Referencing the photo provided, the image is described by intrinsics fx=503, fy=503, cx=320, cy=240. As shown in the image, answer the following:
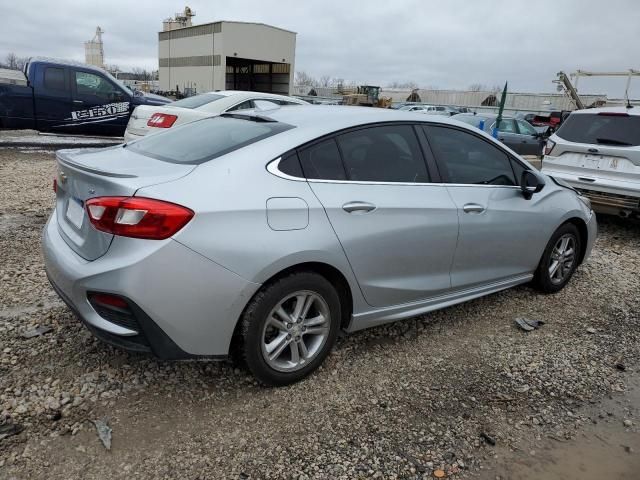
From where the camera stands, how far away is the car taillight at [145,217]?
233 centimetres

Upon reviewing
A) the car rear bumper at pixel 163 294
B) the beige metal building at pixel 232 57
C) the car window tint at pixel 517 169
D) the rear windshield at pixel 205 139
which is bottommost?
the car rear bumper at pixel 163 294

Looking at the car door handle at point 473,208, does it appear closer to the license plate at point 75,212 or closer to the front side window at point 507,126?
the license plate at point 75,212

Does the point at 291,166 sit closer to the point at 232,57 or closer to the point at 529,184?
the point at 529,184

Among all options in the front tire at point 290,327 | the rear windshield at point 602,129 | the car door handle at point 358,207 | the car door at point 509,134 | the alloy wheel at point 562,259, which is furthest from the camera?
the car door at point 509,134

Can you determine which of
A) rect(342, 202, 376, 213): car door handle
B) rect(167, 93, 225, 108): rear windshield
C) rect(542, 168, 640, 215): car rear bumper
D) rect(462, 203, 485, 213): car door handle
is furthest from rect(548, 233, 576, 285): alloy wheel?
rect(167, 93, 225, 108): rear windshield

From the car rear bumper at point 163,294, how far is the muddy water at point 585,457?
150 cm

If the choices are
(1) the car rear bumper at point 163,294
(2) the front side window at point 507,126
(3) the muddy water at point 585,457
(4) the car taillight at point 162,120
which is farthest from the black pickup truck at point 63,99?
(3) the muddy water at point 585,457

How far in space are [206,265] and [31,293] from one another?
2256 millimetres

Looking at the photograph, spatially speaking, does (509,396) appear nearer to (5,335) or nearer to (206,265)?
(206,265)

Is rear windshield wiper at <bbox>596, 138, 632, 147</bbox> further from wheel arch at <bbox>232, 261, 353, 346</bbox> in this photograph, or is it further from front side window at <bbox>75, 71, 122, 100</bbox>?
front side window at <bbox>75, 71, 122, 100</bbox>

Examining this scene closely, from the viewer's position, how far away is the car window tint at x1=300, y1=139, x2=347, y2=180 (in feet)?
9.34

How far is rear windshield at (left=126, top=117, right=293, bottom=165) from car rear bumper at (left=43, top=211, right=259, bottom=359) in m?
0.63

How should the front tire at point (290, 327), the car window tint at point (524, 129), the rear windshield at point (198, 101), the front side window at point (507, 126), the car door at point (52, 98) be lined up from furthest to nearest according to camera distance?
1. the car window tint at point (524, 129)
2. the front side window at point (507, 126)
3. the car door at point (52, 98)
4. the rear windshield at point (198, 101)
5. the front tire at point (290, 327)

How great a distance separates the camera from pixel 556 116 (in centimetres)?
2842
